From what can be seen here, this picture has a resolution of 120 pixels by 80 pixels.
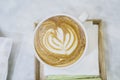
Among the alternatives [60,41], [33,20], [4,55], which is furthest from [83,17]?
[4,55]

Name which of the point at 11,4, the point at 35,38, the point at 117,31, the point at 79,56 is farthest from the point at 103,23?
the point at 11,4

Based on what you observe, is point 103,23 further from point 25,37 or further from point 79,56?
point 25,37

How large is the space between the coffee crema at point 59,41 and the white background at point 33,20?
0.09 metres

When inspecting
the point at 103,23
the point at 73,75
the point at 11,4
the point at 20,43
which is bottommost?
the point at 73,75

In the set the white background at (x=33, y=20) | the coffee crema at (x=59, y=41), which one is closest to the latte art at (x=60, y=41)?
the coffee crema at (x=59, y=41)

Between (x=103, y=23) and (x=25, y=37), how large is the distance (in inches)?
17.3

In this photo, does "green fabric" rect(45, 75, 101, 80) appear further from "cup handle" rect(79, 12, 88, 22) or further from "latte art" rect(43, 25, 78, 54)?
"cup handle" rect(79, 12, 88, 22)

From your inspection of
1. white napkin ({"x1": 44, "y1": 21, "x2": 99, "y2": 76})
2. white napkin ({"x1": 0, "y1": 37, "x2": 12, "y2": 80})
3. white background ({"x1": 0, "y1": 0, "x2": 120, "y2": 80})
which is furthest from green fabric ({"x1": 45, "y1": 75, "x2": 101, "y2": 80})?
white napkin ({"x1": 0, "y1": 37, "x2": 12, "y2": 80})

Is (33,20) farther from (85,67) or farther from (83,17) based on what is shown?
(85,67)

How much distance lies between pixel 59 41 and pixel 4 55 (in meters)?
0.29

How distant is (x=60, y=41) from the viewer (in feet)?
3.22

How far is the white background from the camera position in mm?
1044

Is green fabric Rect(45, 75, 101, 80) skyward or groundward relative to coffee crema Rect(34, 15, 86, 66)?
groundward

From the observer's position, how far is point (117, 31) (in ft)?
3.47
